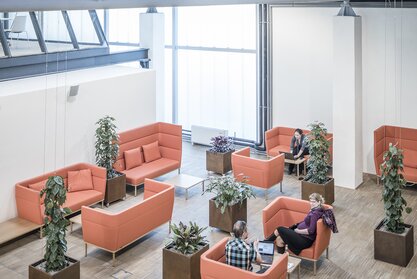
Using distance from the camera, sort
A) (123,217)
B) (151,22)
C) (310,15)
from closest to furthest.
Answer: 1. (123,217)
2. (310,15)
3. (151,22)

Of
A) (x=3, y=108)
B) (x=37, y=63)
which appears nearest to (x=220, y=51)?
(x=37, y=63)

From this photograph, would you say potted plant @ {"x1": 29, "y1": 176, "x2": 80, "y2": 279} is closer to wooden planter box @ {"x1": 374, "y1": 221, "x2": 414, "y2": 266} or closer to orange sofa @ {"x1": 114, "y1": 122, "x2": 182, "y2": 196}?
orange sofa @ {"x1": 114, "y1": 122, "x2": 182, "y2": 196}

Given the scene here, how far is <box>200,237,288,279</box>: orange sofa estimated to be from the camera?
772 cm

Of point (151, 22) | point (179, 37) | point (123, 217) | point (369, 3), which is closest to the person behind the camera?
point (123, 217)

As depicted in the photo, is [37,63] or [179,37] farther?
[179,37]

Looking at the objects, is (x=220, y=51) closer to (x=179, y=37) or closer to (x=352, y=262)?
(x=179, y=37)

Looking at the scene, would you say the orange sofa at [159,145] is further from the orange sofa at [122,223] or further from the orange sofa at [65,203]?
the orange sofa at [122,223]

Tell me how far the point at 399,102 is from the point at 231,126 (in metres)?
5.27

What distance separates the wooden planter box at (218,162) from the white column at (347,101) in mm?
2679

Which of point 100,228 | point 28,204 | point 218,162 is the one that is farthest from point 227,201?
point 218,162

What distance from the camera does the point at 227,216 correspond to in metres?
11.0

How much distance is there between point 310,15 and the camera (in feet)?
50.0

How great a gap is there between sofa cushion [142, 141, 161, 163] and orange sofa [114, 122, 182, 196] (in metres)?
0.09

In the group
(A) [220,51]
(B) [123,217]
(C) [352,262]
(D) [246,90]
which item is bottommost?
(C) [352,262]
